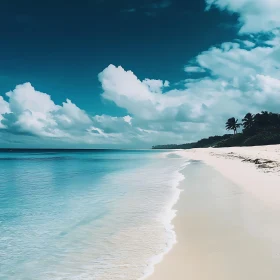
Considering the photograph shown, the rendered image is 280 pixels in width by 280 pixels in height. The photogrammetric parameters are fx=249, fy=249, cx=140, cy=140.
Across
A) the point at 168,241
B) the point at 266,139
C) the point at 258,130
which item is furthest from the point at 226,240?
the point at 258,130

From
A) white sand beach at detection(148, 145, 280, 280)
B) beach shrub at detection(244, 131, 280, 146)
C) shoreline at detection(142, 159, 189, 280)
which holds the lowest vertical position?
shoreline at detection(142, 159, 189, 280)

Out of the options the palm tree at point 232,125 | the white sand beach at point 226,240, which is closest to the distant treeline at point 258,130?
the palm tree at point 232,125

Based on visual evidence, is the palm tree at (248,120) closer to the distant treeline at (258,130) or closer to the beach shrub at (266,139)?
the distant treeline at (258,130)

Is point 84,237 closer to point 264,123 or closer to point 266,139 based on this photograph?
point 266,139

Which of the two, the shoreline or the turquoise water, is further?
the turquoise water

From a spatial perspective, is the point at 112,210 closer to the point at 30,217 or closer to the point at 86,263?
the point at 30,217

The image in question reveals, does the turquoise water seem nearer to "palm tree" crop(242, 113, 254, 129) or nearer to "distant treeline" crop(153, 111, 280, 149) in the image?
"distant treeline" crop(153, 111, 280, 149)

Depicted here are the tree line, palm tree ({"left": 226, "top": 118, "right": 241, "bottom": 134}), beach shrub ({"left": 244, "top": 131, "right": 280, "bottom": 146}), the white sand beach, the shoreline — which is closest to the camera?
the white sand beach

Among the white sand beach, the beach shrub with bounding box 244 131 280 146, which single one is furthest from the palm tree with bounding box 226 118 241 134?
the white sand beach

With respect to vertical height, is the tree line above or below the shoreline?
above

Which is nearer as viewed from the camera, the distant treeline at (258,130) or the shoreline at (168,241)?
the shoreline at (168,241)

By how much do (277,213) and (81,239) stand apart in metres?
6.17

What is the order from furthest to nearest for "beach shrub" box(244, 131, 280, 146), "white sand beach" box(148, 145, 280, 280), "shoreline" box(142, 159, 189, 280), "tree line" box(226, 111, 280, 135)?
"tree line" box(226, 111, 280, 135) → "beach shrub" box(244, 131, 280, 146) → "shoreline" box(142, 159, 189, 280) → "white sand beach" box(148, 145, 280, 280)

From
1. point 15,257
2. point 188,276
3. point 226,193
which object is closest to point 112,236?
point 15,257
